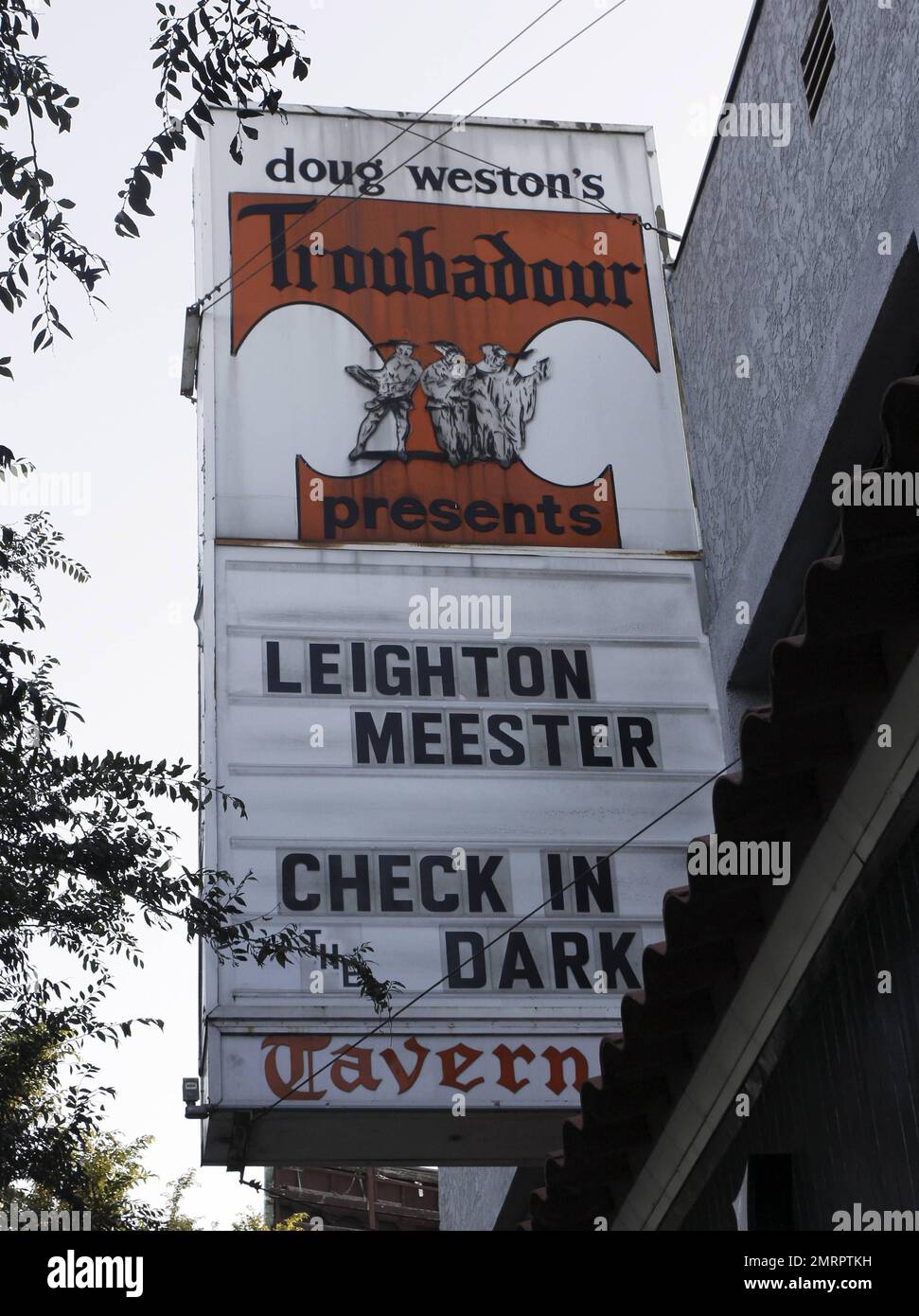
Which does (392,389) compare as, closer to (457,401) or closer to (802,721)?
(457,401)

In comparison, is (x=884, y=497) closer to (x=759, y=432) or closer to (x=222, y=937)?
(x=222, y=937)

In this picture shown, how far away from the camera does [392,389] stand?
37.2 ft

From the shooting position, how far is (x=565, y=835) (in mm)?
10328

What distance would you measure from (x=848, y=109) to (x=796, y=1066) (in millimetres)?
5347

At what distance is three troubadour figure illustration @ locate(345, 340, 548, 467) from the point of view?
37.0 ft

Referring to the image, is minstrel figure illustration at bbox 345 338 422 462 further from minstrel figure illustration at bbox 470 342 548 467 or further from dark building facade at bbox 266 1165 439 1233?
dark building facade at bbox 266 1165 439 1233

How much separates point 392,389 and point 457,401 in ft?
1.36

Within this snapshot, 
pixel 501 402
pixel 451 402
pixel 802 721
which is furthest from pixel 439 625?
pixel 802 721

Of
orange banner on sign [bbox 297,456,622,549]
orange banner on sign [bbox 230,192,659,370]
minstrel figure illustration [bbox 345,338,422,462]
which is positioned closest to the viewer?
orange banner on sign [bbox 297,456,622,549]

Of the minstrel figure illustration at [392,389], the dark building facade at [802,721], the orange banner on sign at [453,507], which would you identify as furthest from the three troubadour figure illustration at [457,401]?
the dark building facade at [802,721]

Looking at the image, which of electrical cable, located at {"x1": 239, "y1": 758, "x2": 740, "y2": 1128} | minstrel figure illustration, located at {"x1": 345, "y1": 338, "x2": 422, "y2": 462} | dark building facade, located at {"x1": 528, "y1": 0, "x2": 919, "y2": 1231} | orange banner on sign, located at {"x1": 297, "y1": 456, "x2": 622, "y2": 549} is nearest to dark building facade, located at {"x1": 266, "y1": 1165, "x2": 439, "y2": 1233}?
orange banner on sign, located at {"x1": 297, "y1": 456, "x2": 622, "y2": 549}

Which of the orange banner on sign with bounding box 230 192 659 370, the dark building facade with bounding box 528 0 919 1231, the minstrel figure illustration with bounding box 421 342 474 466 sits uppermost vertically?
the orange banner on sign with bounding box 230 192 659 370

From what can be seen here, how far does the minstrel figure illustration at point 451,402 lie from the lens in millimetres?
11297

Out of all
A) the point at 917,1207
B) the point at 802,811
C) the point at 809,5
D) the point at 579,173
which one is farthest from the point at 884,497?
the point at 579,173
